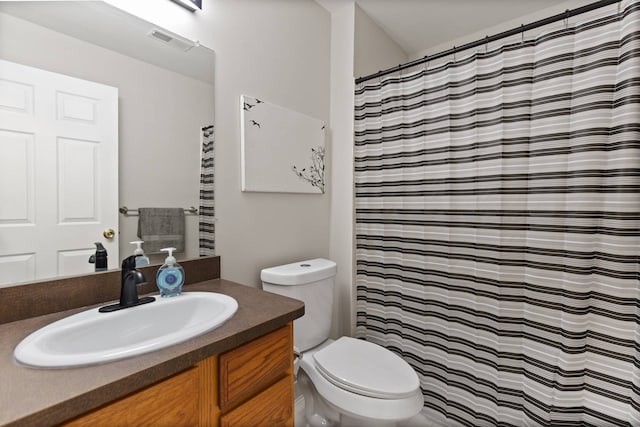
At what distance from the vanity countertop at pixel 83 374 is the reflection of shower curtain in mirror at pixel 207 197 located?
519 mm

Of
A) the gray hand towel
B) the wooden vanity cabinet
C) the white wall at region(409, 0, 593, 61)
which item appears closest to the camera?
the wooden vanity cabinet

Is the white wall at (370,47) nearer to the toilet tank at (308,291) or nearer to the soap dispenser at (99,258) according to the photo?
the toilet tank at (308,291)

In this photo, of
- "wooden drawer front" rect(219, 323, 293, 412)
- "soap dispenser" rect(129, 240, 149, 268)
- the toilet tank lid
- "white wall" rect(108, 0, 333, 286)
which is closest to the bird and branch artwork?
"white wall" rect(108, 0, 333, 286)

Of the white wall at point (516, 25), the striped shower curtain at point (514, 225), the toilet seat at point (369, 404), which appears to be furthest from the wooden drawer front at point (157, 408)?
the white wall at point (516, 25)

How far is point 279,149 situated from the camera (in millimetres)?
1682

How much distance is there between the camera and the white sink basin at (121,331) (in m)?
0.65

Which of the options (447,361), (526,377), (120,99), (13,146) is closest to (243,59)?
(120,99)

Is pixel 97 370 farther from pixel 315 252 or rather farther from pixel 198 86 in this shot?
pixel 315 252

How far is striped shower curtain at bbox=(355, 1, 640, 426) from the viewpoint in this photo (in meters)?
1.15

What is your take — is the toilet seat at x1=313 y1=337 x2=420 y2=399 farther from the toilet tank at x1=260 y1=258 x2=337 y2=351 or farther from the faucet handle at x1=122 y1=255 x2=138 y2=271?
the faucet handle at x1=122 y1=255 x2=138 y2=271

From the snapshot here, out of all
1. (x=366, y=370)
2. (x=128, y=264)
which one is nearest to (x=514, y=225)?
(x=366, y=370)

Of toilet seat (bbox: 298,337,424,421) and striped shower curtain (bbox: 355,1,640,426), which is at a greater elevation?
striped shower curtain (bbox: 355,1,640,426)

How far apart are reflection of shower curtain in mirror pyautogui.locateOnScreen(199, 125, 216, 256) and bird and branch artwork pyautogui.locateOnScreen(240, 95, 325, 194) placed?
18cm

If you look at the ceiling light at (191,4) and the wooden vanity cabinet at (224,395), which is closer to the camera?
the wooden vanity cabinet at (224,395)
